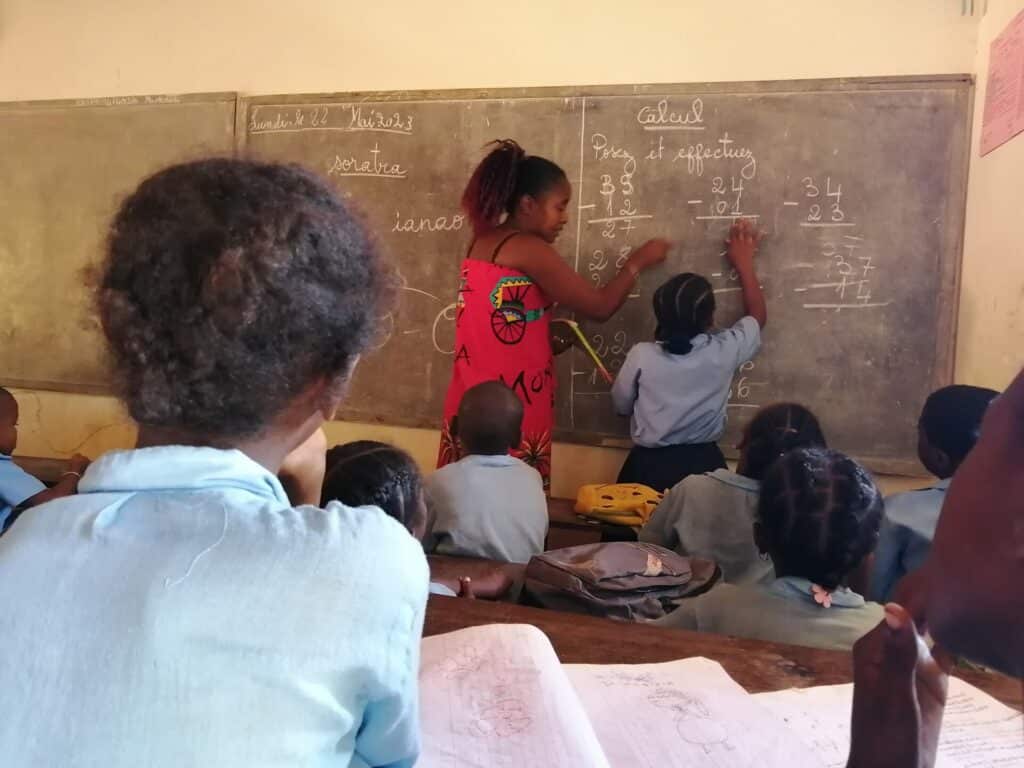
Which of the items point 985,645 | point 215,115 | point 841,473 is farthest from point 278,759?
point 215,115


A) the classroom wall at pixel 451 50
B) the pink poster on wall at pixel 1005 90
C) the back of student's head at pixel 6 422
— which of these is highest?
the classroom wall at pixel 451 50

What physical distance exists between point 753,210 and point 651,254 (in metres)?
0.34

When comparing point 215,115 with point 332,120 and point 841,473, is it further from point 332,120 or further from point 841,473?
point 841,473

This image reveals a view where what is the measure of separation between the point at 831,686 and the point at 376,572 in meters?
0.45

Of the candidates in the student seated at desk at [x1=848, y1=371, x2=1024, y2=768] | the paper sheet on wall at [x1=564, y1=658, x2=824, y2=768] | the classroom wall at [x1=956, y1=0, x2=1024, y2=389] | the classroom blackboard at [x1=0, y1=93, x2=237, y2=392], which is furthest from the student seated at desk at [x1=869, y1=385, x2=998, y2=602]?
the classroom blackboard at [x1=0, y1=93, x2=237, y2=392]

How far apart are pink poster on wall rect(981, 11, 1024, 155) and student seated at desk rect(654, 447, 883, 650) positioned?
135 cm

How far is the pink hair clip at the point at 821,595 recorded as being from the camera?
0.97m

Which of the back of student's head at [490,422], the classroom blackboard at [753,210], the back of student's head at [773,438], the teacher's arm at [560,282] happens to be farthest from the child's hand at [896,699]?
the classroom blackboard at [753,210]

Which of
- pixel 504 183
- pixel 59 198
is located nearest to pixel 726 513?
pixel 504 183

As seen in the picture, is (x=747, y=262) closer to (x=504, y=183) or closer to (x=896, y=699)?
(x=504, y=183)

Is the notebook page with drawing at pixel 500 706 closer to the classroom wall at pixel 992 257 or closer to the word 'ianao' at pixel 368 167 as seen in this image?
the classroom wall at pixel 992 257

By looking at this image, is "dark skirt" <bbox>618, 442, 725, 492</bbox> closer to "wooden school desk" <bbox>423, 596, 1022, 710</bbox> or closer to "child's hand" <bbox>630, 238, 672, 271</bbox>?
"child's hand" <bbox>630, 238, 672, 271</bbox>

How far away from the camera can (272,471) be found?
67 cm

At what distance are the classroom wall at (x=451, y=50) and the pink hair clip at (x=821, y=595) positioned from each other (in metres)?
1.33
